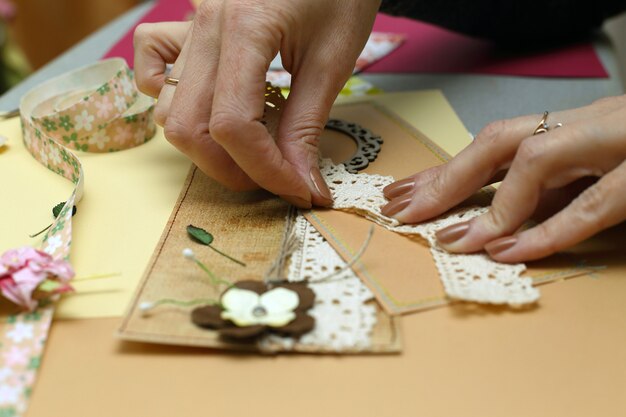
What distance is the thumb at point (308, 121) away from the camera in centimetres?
90

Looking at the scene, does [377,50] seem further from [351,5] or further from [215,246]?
[215,246]

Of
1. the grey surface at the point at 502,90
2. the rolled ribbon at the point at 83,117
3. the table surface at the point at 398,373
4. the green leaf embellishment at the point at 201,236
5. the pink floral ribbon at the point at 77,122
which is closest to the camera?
the table surface at the point at 398,373

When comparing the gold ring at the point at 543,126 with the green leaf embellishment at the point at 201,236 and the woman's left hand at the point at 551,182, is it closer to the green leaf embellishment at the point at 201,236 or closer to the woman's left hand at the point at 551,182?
the woman's left hand at the point at 551,182

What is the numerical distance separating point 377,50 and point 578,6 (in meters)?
0.48

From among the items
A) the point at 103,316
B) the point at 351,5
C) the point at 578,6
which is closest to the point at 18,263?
the point at 103,316

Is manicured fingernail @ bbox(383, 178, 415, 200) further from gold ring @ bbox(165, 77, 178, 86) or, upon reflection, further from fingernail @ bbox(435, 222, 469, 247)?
gold ring @ bbox(165, 77, 178, 86)

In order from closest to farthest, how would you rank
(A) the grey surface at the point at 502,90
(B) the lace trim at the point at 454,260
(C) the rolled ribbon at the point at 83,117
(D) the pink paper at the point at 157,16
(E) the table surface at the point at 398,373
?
(E) the table surface at the point at 398,373 < (B) the lace trim at the point at 454,260 < (C) the rolled ribbon at the point at 83,117 < (A) the grey surface at the point at 502,90 < (D) the pink paper at the point at 157,16

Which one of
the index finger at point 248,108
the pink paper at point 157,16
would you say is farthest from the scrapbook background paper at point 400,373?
the pink paper at point 157,16

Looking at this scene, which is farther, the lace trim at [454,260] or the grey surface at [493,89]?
the grey surface at [493,89]

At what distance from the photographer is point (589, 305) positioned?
2.37 feet

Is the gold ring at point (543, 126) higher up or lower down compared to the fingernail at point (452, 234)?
higher up

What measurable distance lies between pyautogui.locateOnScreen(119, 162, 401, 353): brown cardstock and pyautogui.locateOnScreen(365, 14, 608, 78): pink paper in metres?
0.70

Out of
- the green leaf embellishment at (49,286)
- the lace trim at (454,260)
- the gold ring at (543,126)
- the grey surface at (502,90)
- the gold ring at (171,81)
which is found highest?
the grey surface at (502,90)

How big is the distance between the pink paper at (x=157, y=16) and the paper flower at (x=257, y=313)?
39.2 inches
